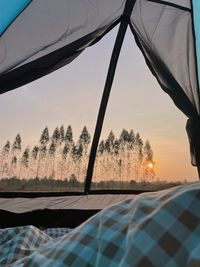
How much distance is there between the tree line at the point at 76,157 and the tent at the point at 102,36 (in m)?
0.78

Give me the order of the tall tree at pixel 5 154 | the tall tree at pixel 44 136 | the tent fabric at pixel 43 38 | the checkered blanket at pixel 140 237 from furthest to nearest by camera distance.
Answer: the tall tree at pixel 44 136 → the tall tree at pixel 5 154 → the tent fabric at pixel 43 38 → the checkered blanket at pixel 140 237

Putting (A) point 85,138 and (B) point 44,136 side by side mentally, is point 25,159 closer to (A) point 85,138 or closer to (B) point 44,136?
(B) point 44,136

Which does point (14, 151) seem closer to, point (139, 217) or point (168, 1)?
point (168, 1)

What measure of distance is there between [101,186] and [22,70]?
114cm

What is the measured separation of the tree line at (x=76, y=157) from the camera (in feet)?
9.44

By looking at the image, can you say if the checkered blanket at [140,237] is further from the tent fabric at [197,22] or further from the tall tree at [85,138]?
the tall tree at [85,138]

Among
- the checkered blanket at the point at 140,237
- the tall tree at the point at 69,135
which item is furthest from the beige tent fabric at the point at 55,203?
the checkered blanket at the point at 140,237

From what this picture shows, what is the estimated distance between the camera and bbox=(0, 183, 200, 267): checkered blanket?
12.7 inches

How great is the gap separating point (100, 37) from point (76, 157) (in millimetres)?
1009

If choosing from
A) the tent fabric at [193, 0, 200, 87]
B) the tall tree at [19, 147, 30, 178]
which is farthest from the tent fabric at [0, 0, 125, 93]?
the tall tree at [19, 147, 30, 178]

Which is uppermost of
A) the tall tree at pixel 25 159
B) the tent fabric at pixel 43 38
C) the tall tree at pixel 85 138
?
the tent fabric at pixel 43 38

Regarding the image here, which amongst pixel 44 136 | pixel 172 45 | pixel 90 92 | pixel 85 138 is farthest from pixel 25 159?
pixel 172 45

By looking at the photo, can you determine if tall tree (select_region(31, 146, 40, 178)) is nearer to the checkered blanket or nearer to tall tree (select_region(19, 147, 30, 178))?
tall tree (select_region(19, 147, 30, 178))

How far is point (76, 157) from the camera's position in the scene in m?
2.91
